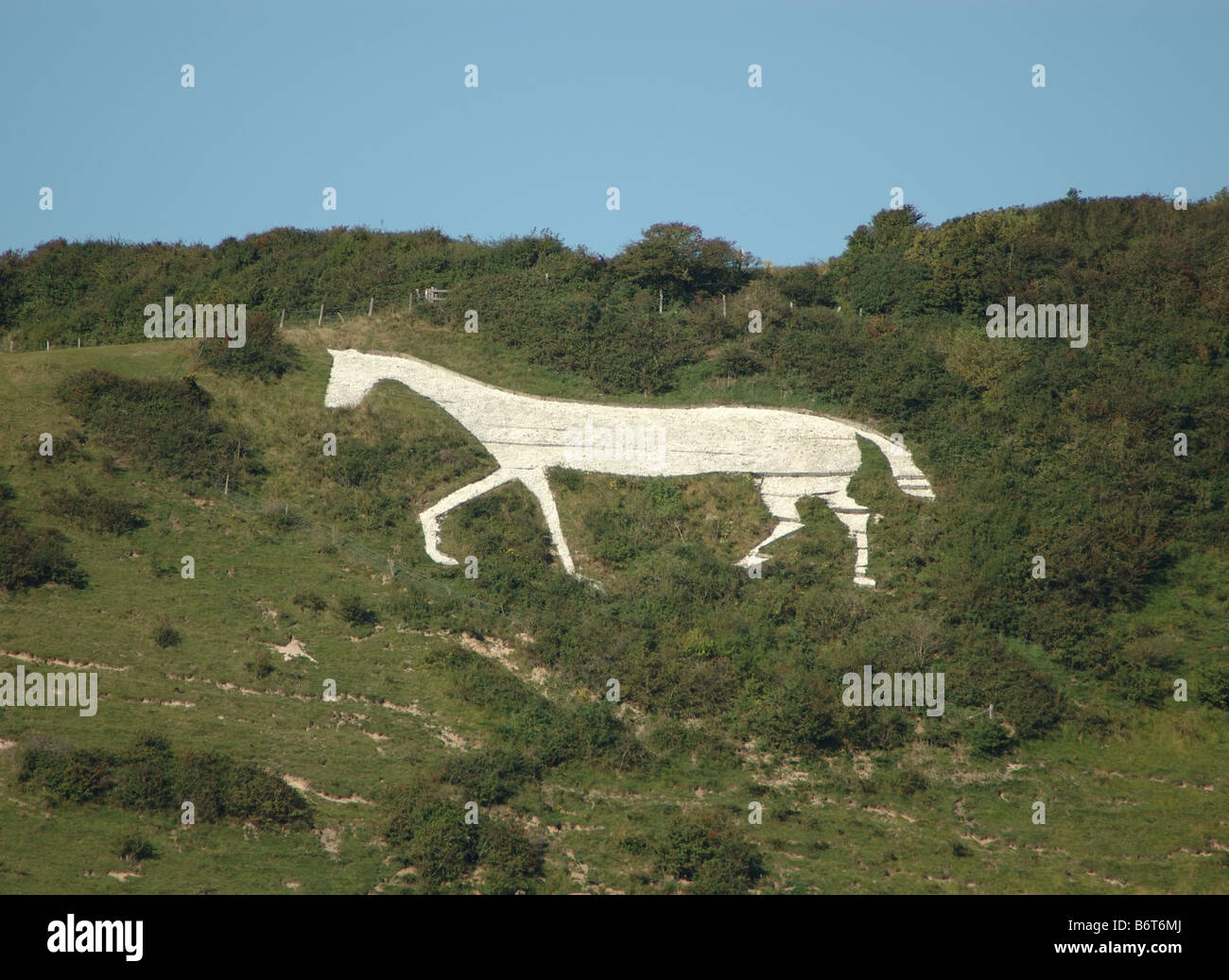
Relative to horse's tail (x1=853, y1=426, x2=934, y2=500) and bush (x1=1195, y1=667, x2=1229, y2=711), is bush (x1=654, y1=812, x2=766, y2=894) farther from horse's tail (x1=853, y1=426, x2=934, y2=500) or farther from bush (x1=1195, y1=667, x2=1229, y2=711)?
horse's tail (x1=853, y1=426, x2=934, y2=500)

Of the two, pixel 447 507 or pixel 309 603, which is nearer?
pixel 309 603

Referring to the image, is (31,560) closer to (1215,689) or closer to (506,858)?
(506,858)

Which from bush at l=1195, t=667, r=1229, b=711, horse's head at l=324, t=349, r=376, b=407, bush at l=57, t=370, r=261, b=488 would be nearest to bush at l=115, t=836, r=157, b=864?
bush at l=57, t=370, r=261, b=488

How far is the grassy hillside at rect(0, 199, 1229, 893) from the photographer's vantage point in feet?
77.7

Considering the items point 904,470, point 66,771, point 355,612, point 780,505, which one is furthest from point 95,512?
point 904,470

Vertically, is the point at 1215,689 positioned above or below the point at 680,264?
below

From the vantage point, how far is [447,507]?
1319 inches

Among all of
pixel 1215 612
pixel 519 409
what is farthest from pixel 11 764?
pixel 1215 612

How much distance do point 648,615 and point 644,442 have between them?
6.60m

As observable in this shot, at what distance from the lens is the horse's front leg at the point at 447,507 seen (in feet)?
107

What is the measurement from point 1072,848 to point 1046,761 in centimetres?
323

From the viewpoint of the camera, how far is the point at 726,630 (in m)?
30.5

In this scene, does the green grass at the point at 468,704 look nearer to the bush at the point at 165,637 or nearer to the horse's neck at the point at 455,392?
the bush at the point at 165,637
